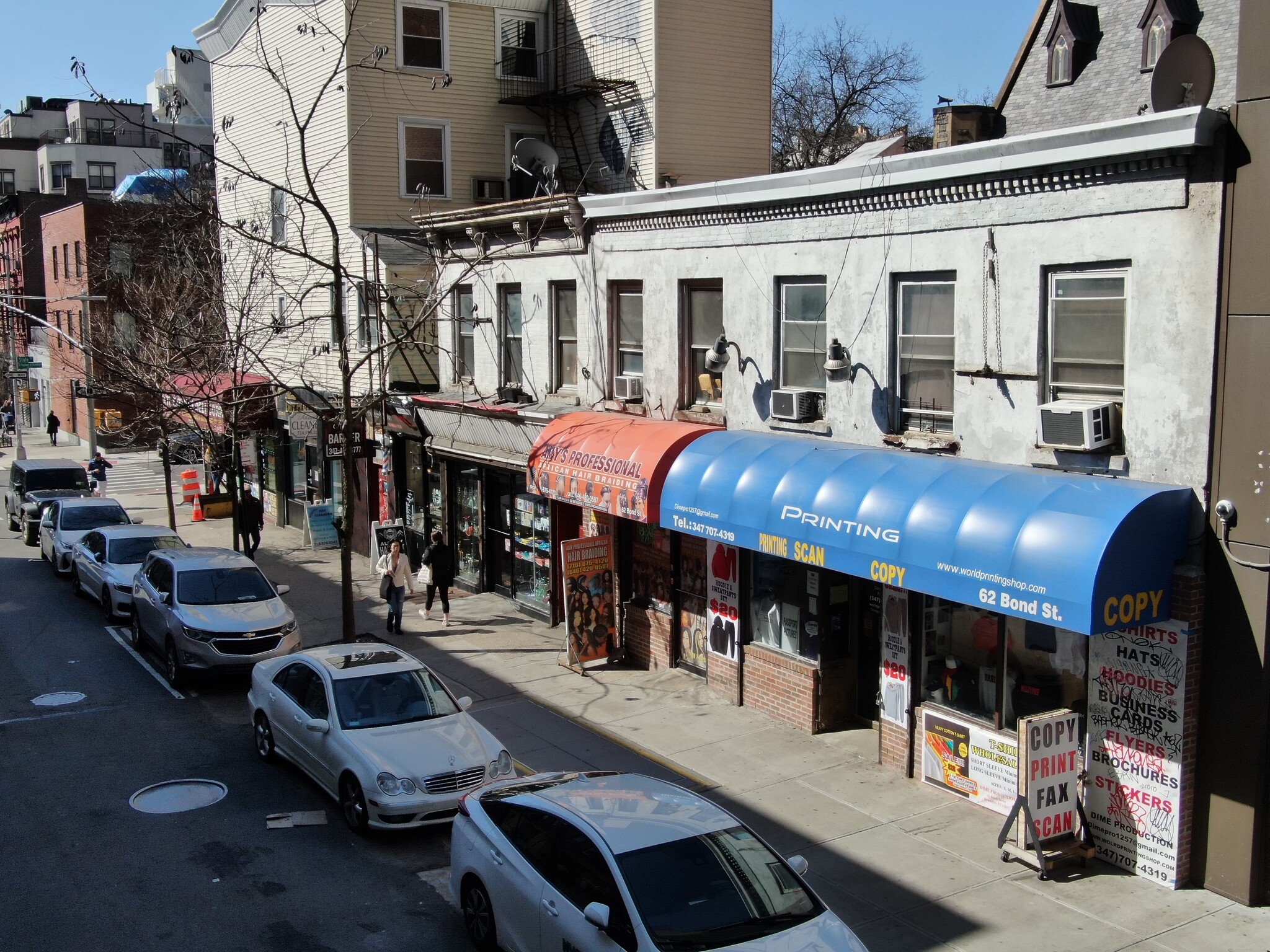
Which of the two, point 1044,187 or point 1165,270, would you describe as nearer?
point 1165,270

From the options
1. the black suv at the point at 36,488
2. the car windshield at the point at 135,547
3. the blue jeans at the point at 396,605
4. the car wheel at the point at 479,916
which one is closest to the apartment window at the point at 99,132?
the black suv at the point at 36,488

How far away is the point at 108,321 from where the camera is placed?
142 feet

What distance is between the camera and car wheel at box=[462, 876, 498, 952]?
891 cm

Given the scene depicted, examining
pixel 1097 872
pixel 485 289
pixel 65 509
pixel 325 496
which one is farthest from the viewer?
pixel 325 496

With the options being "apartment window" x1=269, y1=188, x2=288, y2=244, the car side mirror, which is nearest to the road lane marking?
the car side mirror

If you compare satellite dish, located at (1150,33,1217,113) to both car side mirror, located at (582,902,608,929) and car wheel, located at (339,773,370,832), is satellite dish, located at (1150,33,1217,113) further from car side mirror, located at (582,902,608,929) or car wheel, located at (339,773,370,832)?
car wheel, located at (339,773,370,832)

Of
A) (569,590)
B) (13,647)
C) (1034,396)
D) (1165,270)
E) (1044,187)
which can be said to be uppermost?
(1044,187)

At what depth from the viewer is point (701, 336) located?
16.5 meters

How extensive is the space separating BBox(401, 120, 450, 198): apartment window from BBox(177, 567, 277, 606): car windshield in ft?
35.0

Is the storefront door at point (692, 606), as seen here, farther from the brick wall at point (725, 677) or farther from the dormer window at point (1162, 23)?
the dormer window at point (1162, 23)

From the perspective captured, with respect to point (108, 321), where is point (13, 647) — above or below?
below

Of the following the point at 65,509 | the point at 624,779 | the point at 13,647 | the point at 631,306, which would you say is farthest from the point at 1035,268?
the point at 65,509

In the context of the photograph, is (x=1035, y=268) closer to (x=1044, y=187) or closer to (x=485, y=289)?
(x=1044, y=187)

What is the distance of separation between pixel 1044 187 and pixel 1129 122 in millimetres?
1283
